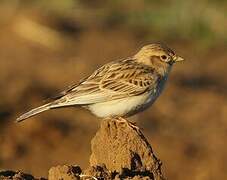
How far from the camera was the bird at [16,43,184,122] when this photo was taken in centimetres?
993

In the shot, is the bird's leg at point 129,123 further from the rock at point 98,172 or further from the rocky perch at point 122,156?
the rock at point 98,172

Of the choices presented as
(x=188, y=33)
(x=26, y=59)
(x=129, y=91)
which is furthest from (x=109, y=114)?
(x=188, y=33)

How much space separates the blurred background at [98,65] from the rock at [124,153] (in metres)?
4.89

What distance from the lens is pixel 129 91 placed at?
10.2m

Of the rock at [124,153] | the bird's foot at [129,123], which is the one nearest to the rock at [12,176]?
the rock at [124,153]

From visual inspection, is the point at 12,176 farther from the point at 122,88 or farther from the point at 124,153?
the point at 122,88

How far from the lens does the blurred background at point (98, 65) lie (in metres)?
14.1

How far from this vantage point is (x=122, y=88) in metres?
10.4

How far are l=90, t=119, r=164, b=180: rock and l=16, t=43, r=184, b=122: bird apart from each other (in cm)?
106

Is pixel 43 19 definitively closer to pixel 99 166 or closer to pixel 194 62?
pixel 194 62

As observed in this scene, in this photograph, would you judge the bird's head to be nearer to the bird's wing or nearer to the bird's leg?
the bird's wing

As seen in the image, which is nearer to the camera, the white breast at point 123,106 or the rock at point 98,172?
the rock at point 98,172

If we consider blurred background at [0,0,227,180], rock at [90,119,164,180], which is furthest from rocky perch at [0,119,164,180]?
blurred background at [0,0,227,180]

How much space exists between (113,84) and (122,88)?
0.10 m
